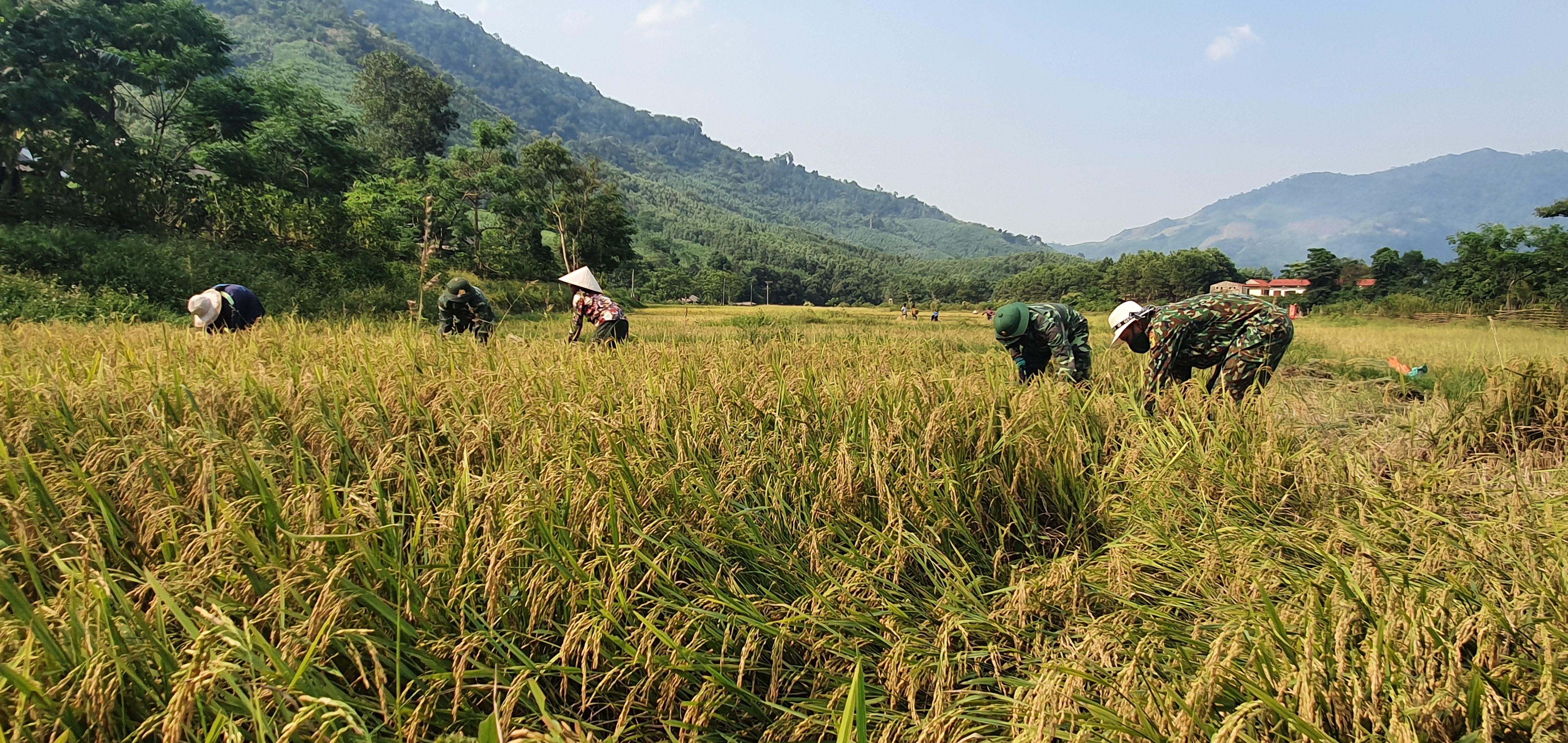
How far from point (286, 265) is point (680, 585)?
58.4 feet

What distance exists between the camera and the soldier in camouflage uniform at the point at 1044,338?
5125 mm

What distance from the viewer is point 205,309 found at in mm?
5832

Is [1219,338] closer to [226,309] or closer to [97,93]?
[226,309]

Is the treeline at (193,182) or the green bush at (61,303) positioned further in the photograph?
the treeline at (193,182)

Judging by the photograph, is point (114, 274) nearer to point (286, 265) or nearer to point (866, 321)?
point (286, 265)

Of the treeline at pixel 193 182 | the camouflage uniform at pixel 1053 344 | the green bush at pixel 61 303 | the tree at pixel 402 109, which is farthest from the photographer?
the tree at pixel 402 109

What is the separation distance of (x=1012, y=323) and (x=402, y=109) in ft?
198

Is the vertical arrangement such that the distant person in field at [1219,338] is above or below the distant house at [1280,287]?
below

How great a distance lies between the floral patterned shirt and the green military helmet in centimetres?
439

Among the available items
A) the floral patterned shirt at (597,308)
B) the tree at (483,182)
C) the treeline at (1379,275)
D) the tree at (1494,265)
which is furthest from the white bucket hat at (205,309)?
the tree at (1494,265)

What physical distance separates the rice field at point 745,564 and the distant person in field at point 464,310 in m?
2.73

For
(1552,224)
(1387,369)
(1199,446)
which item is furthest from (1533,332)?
(1199,446)

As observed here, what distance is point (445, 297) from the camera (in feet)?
21.9

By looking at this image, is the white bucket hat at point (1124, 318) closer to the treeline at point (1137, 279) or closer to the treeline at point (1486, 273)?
the treeline at point (1486, 273)
